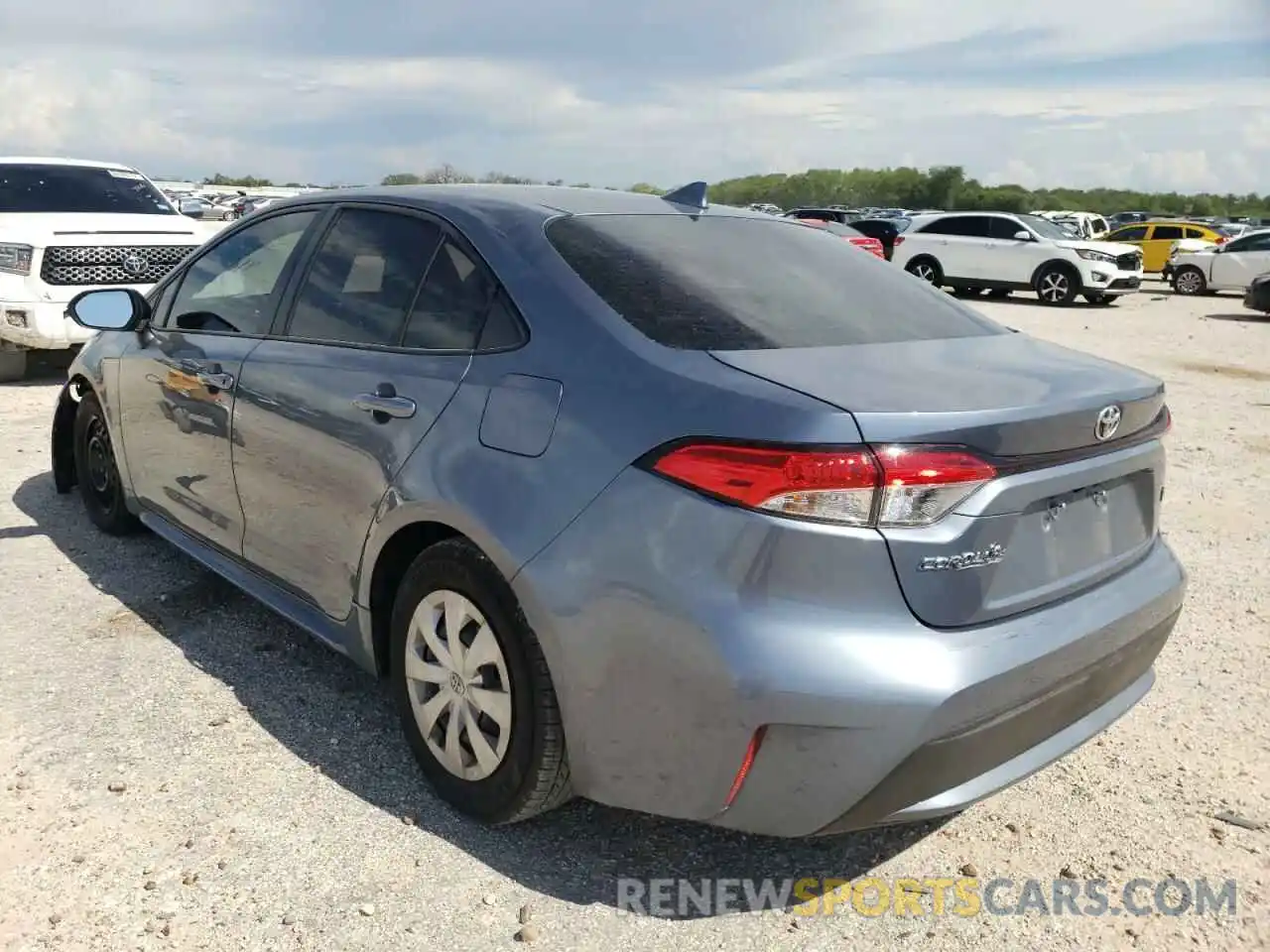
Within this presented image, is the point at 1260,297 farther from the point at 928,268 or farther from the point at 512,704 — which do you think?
the point at 512,704

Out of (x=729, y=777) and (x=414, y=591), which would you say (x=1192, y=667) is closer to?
(x=729, y=777)

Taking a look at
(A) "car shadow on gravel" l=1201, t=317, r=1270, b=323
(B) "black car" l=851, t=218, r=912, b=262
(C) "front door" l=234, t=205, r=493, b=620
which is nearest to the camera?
(C) "front door" l=234, t=205, r=493, b=620

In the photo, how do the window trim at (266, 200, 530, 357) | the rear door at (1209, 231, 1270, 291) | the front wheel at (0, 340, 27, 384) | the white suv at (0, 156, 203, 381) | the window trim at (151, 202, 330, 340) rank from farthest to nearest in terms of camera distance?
the rear door at (1209, 231, 1270, 291)
the front wheel at (0, 340, 27, 384)
the white suv at (0, 156, 203, 381)
the window trim at (151, 202, 330, 340)
the window trim at (266, 200, 530, 357)

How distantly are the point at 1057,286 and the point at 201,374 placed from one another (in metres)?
A: 19.7

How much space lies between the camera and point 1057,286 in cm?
2064

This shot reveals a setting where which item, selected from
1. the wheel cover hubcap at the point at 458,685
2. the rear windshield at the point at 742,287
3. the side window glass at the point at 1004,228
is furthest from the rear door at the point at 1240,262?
the wheel cover hubcap at the point at 458,685

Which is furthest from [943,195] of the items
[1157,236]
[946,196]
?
[1157,236]

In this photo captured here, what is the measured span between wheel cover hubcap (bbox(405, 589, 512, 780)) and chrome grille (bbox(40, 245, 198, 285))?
703 centimetres

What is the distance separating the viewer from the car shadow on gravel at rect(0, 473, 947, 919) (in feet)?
8.77

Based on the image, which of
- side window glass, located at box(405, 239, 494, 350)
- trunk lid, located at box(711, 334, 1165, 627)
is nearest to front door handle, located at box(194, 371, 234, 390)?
side window glass, located at box(405, 239, 494, 350)

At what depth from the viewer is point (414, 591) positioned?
2.82 metres

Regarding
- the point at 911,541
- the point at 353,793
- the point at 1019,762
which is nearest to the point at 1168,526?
the point at 1019,762

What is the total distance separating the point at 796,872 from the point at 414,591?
1.22 metres

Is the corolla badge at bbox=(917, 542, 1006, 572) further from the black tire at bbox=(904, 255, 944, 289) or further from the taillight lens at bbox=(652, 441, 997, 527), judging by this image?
the black tire at bbox=(904, 255, 944, 289)
